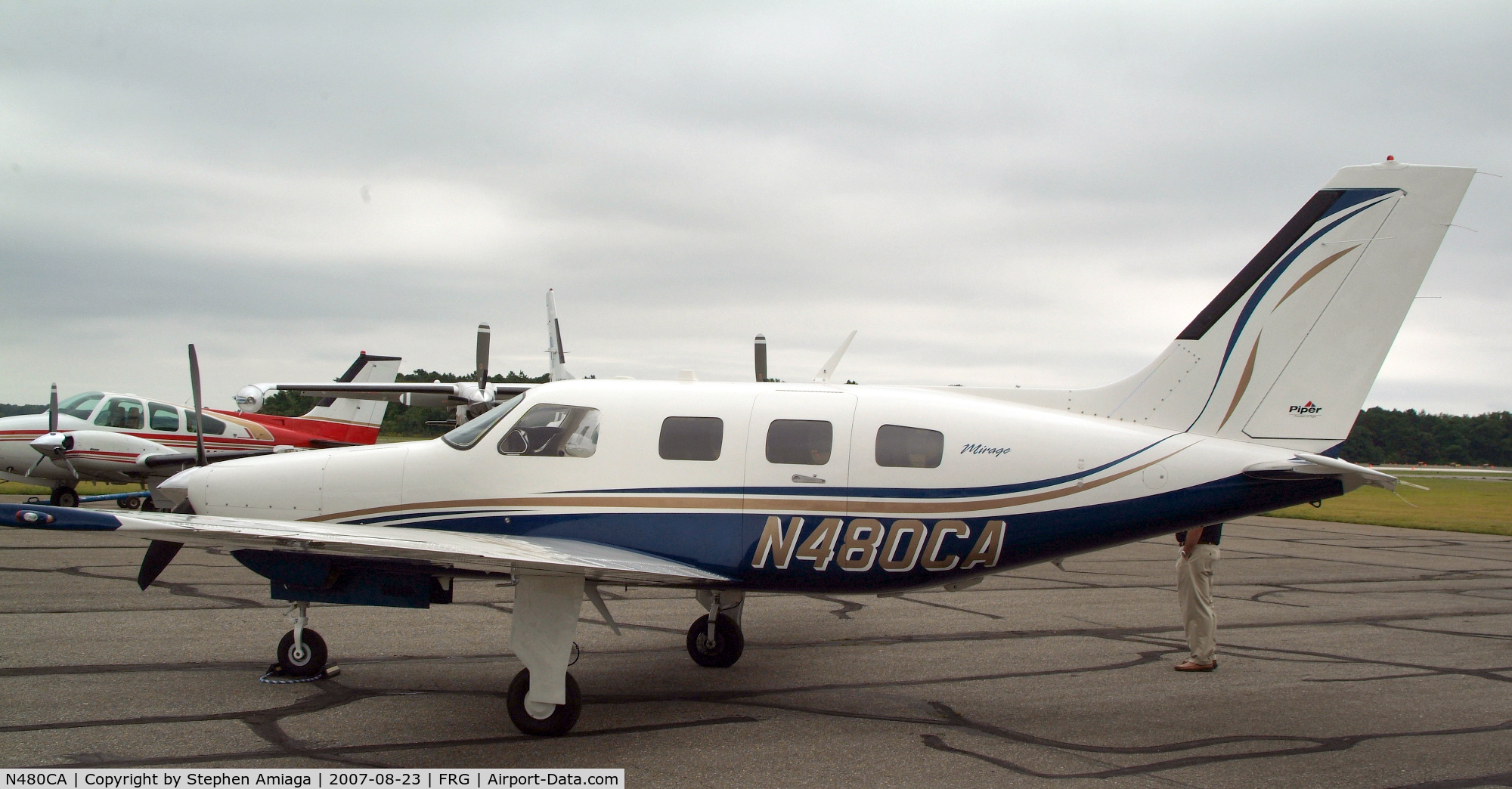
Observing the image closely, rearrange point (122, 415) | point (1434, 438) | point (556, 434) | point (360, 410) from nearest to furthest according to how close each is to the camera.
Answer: point (556, 434)
point (122, 415)
point (360, 410)
point (1434, 438)

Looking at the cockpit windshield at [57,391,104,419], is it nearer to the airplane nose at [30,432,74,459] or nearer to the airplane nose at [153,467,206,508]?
the airplane nose at [30,432,74,459]

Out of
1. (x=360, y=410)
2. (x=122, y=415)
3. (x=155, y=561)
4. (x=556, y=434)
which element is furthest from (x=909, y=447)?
(x=360, y=410)

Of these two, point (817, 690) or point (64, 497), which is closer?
point (817, 690)

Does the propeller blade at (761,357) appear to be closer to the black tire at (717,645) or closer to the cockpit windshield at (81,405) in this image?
the black tire at (717,645)

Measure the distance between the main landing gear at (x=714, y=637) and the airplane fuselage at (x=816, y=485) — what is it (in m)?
1.62

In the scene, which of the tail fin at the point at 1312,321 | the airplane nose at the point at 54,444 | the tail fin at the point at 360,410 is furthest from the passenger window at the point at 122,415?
the tail fin at the point at 1312,321

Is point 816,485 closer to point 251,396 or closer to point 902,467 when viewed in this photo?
point 902,467

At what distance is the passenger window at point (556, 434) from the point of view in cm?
786

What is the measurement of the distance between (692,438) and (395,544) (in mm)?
2494

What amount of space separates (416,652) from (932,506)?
535 cm

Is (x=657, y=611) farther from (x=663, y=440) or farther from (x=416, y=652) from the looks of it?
(x=663, y=440)

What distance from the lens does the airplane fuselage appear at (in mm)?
7363

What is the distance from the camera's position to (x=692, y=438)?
772 cm

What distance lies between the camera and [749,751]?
6.35 metres
